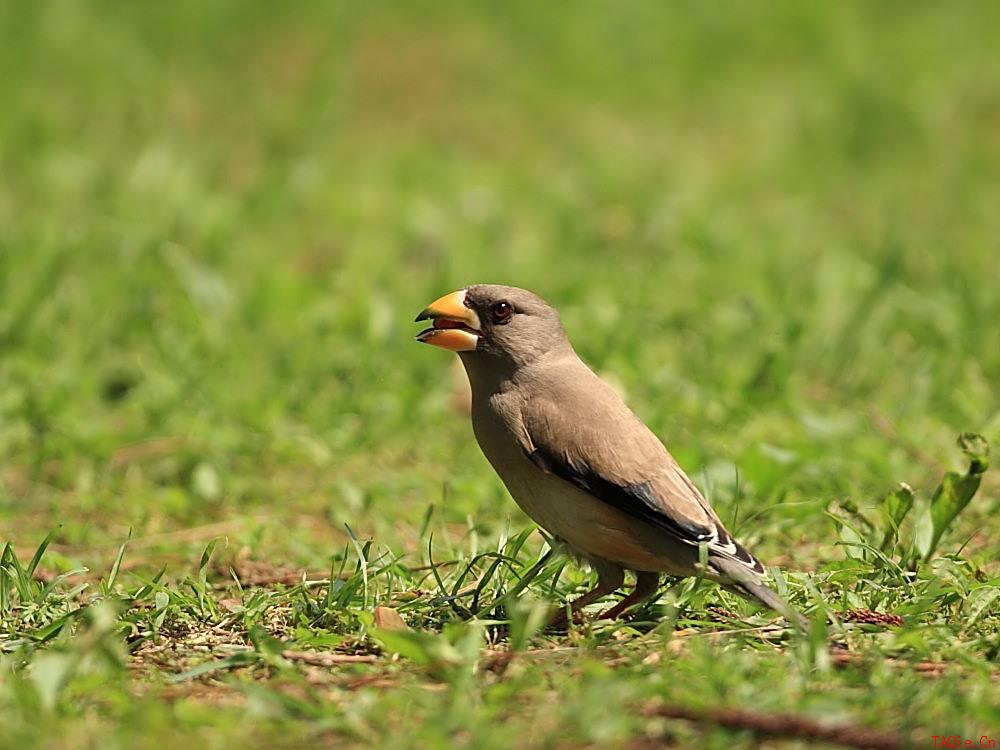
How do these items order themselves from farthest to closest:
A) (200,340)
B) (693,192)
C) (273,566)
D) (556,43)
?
1. (556,43)
2. (693,192)
3. (200,340)
4. (273,566)

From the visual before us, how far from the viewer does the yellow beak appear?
4617 mm

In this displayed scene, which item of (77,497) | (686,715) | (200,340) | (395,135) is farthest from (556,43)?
(686,715)

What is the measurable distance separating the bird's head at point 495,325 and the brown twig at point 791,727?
1.69 meters

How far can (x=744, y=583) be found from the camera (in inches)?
157

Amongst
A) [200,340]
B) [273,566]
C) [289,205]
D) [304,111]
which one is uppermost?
[304,111]

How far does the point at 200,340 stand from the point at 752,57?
6132 millimetres

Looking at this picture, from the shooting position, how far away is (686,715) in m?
3.15

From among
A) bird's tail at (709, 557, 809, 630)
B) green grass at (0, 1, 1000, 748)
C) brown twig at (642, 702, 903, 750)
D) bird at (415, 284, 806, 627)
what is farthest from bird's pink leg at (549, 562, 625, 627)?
brown twig at (642, 702, 903, 750)

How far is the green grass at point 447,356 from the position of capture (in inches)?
139

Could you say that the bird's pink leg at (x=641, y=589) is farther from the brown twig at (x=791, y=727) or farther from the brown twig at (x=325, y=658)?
the brown twig at (x=791, y=727)

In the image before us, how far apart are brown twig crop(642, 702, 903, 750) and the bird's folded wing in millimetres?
875

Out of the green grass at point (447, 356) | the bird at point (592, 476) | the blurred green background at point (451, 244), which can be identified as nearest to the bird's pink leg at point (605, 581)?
the bird at point (592, 476)

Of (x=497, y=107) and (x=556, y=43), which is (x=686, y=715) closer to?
(x=497, y=107)

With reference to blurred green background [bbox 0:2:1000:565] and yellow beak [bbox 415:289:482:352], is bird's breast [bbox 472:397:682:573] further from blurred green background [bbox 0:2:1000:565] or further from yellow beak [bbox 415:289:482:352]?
blurred green background [bbox 0:2:1000:565]
